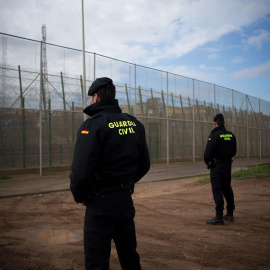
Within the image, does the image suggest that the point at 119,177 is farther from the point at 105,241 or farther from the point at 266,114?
the point at 266,114

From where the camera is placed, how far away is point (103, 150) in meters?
2.49

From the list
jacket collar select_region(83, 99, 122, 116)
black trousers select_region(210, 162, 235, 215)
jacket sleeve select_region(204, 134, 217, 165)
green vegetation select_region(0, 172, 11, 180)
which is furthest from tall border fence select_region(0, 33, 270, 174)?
jacket collar select_region(83, 99, 122, 116)

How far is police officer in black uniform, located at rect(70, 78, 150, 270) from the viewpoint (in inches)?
94.4

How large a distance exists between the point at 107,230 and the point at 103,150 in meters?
0.61

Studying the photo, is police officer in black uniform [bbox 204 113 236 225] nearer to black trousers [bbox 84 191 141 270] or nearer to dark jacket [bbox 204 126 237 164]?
dark jacket [bbox 204 126 237 164]

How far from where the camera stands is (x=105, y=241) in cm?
241

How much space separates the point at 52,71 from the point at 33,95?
5.55 feet

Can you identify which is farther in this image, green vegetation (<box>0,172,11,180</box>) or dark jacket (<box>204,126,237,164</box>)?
green vegetation (<box>0,172,11,180</box>)

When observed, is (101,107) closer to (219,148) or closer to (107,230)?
(107,230)

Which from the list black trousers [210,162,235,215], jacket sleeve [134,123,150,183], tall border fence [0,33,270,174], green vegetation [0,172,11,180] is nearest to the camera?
jacket sleeve [134,123,150,183]

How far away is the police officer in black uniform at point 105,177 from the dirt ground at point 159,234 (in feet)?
4.46

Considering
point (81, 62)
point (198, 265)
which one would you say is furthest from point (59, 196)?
point (81, 62)

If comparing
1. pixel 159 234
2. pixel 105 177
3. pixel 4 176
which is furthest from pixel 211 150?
pixel 4 176

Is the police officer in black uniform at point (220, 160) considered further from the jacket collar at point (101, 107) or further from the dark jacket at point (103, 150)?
the jacket collar at point (101, 107)
